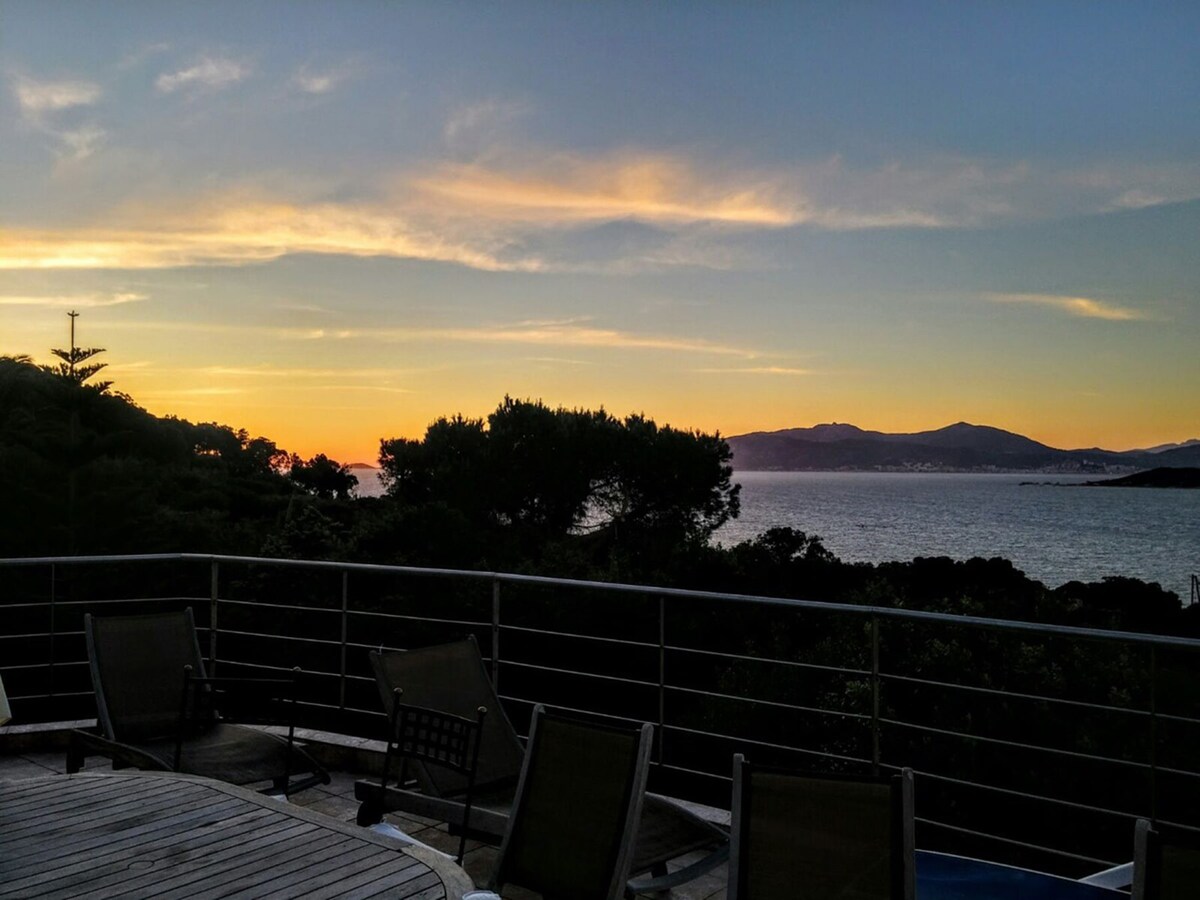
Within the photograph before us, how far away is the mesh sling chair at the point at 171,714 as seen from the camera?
383 cm

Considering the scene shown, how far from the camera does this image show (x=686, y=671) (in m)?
18.7

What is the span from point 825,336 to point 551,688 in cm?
879

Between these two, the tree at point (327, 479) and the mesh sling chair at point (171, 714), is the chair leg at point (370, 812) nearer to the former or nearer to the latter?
the mesh sling chair at point (171, 714)

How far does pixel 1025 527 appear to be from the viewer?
201 ft

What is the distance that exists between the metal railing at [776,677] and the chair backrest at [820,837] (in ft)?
5.07

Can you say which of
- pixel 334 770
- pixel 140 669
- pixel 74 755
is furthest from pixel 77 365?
pixel 74 755

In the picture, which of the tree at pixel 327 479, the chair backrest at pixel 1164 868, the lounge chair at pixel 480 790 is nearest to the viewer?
the chair backrest at pixel 1164 868

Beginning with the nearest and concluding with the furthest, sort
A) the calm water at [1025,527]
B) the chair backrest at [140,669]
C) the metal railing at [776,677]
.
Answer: the chair backrest at [140,669]
the metal railing at [776,677]
the calm water at [1025,527]

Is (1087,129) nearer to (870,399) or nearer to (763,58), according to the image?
(763,58)

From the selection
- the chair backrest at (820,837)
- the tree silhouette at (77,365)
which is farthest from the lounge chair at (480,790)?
the tree silhouette at (77,365)

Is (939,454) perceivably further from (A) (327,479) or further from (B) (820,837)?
(B) (820,837)

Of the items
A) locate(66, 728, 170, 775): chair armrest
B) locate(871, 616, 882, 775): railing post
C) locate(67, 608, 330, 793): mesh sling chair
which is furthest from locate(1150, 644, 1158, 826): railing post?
locate(66, 728, 170, 775): chair armrest

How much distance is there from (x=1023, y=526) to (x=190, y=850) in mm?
65353

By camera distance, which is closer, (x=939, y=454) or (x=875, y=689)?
(x=875, y=689)
